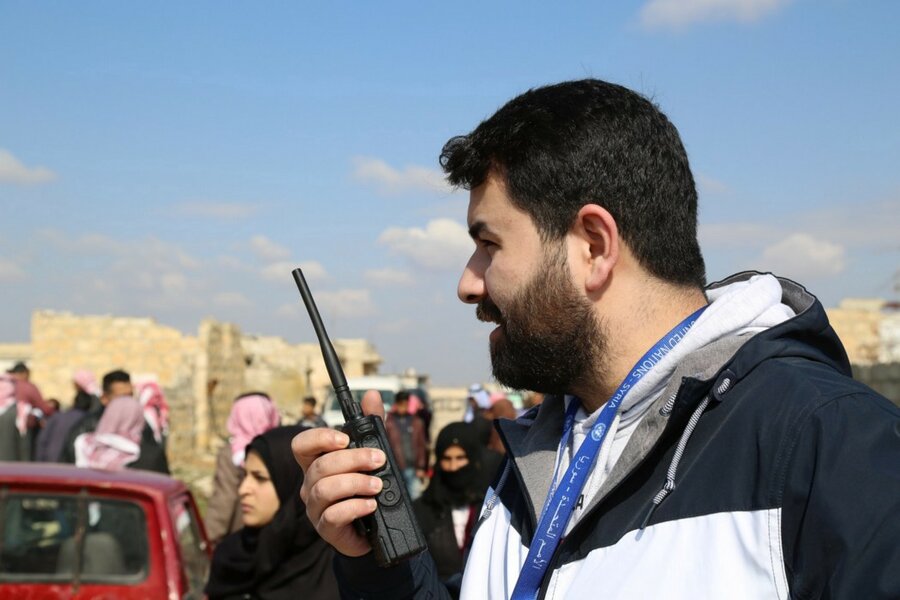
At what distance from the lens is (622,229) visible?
1.82 metres

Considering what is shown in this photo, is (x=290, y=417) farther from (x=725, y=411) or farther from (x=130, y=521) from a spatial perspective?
(x=725, y=411)

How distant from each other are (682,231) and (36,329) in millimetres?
28999

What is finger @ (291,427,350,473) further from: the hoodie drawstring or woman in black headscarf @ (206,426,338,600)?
woman in black headscarf @ (206,426,338,600)

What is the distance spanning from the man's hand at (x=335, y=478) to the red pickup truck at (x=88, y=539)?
319cm

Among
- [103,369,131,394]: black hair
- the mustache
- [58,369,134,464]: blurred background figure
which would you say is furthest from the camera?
[103,369,131,394]: black hair

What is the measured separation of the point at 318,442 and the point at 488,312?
0.43 meters

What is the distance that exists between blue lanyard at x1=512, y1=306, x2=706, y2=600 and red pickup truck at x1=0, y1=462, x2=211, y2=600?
341 cm

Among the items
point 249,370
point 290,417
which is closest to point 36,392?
point 290,417

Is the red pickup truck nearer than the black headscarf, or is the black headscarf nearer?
the red pickup truck

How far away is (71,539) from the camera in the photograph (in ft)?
15.8

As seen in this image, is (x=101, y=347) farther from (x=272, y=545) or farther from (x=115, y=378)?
(x=272, y=545)

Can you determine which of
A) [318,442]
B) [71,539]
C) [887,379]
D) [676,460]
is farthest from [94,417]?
[887,379]

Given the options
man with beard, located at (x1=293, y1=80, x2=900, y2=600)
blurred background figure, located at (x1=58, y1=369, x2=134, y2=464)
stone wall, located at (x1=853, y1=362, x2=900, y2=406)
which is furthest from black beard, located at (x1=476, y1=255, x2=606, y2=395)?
stone wall, located at (x1=853, y1=362, x2=900, y2=406)

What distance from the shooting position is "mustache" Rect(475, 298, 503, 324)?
1957 millimetres
